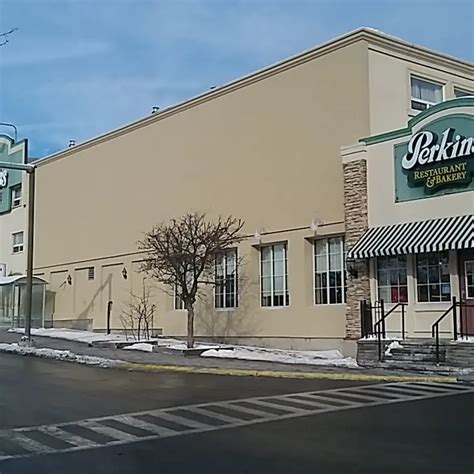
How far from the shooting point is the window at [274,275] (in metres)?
25.6

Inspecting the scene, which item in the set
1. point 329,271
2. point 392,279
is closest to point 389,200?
point 392,279

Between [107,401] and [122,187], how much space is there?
72.0 feet

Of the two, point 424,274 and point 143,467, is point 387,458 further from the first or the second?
point 424,274

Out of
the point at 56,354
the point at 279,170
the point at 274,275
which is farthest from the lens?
the point at 274,275

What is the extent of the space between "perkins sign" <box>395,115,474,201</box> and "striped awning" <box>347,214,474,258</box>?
2.94ft

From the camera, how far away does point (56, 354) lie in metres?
23.3

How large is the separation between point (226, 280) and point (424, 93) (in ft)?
31.7

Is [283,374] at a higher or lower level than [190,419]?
higher

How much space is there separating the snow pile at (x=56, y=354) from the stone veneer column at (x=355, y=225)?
694cm

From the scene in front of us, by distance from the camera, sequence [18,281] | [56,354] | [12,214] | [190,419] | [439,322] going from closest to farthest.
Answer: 1. [190,419]
2. [439,322]
3. [56,354]
4. [18,281]
5. [12,214]

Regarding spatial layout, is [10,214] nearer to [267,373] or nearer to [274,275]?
[274,275]

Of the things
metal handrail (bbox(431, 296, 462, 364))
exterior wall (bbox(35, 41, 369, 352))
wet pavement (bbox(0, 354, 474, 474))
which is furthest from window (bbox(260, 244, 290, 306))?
wet pavement (bbox(0, 354, 474, 474))

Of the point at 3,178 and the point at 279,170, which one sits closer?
the point at 279,170

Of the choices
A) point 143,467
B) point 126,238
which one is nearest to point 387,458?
point 143,467
